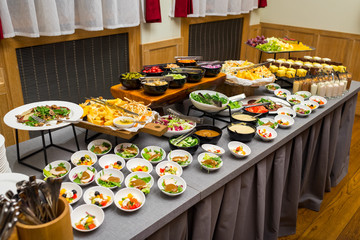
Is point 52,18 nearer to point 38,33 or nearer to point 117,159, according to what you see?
point 38,33

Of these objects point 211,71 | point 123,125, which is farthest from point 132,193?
point 211,71

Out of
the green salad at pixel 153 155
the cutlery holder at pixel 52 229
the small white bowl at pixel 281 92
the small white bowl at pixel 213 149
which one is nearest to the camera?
the cutlery holder at pixel 52 229

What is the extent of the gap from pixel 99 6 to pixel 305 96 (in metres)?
1.85

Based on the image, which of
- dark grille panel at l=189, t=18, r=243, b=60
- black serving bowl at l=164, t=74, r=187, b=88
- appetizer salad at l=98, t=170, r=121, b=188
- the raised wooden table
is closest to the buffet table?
appetizer salad at l=98, t=170, r=121, b=188

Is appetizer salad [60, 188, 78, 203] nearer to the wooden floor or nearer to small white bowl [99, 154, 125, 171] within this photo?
small white bowl [99, 154, 125, 171]

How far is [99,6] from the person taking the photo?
2775mm

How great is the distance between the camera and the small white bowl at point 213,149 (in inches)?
65.2

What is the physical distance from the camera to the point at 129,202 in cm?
125

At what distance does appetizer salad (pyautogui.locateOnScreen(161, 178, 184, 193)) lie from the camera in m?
1.33

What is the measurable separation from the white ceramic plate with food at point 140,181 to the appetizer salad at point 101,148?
275 mm

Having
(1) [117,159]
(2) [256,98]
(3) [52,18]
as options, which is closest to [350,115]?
(2) [256,98]

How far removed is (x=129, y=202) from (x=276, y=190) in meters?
1.08

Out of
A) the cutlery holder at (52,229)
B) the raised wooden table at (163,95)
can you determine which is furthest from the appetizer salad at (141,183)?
the raised wooden table at (163,95)

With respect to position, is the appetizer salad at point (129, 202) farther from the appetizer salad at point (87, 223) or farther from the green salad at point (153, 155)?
the green salad at point (153, 155)
